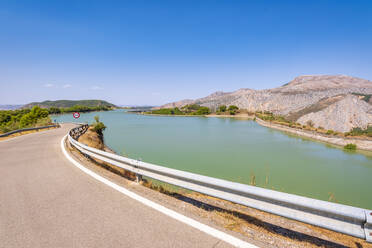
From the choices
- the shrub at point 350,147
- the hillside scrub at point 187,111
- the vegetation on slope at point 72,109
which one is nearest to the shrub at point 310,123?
the shrub at point 350,147

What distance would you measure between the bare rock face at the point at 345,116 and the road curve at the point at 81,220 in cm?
4105

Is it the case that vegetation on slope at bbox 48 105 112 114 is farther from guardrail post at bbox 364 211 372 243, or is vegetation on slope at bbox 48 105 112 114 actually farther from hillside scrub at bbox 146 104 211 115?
guardrail post at bbox 364 211 372 243

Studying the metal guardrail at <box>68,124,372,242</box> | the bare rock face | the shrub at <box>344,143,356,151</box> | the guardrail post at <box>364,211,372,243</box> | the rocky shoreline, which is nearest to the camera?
the guardrail post at <box>364,211,372,243</box>

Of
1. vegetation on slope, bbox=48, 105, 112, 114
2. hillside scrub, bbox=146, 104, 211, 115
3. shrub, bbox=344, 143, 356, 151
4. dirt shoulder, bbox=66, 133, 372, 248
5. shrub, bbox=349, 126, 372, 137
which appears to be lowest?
shrub, bbox=344, 143, 356, 151

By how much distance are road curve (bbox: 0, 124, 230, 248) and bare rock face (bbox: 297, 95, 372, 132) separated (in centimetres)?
4105

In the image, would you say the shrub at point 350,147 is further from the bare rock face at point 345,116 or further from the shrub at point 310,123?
the shrub at point 310,123

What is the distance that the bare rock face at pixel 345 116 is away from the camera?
31922 mm

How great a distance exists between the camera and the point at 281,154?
801 inches

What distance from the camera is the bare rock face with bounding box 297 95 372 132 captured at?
31.9m

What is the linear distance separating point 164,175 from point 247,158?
15440 millimetres

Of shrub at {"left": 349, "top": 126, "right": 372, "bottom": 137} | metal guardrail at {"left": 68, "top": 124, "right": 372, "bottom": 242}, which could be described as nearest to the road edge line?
metal guardrail at {"left": 68, "top": 124, "right": 372, "bottom": 242}

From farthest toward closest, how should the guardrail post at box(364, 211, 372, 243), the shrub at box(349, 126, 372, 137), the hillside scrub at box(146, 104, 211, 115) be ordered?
the hillside scrub at box(146, 104, 211, 115) → the shrub at box(349, 126, 372, 137) → the guardrail post at box(364, 211, 372, 243)

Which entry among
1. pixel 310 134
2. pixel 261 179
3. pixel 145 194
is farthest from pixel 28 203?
pixel 310 134

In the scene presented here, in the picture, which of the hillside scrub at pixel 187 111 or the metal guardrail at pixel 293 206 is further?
the hillside scrub at pixel 187 111
